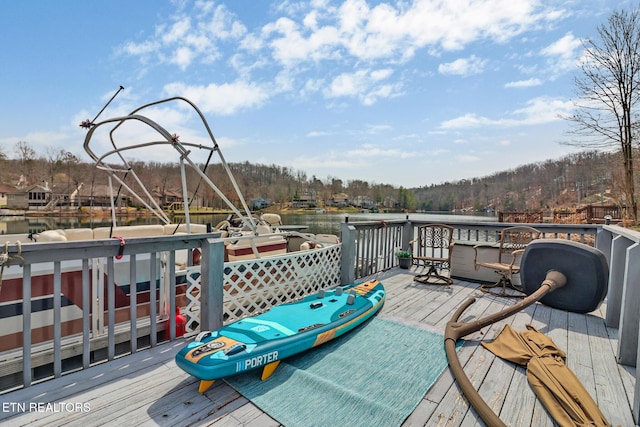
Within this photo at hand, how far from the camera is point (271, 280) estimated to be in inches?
162

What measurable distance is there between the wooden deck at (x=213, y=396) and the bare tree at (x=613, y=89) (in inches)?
465

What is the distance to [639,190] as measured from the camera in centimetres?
1058

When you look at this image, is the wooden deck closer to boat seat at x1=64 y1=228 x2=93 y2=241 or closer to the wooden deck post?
the wooden deck post

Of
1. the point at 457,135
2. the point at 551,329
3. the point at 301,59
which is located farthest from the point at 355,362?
the point at 457,135

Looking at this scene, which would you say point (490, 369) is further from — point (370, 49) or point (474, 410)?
point (370, 49)

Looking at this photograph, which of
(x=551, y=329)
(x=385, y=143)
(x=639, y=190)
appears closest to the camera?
(x=551, y=329)

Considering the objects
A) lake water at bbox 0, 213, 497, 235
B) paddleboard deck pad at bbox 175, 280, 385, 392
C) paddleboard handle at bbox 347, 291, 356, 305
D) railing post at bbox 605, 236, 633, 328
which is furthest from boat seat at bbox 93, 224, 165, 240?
lake water at bbox 0, 213, 497, 235

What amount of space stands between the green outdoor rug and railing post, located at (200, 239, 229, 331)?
2.77 ft

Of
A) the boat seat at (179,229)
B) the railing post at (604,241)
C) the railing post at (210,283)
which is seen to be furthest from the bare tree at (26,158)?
the railing post at (604,241)

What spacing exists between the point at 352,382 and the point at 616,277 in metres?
3.22

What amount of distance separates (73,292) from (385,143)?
1506 cm

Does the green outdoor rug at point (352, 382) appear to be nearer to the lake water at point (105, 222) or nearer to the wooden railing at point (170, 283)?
the wooden railing at point (170, 283)

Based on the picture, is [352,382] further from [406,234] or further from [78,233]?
[406,234]

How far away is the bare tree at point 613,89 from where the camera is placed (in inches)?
424
